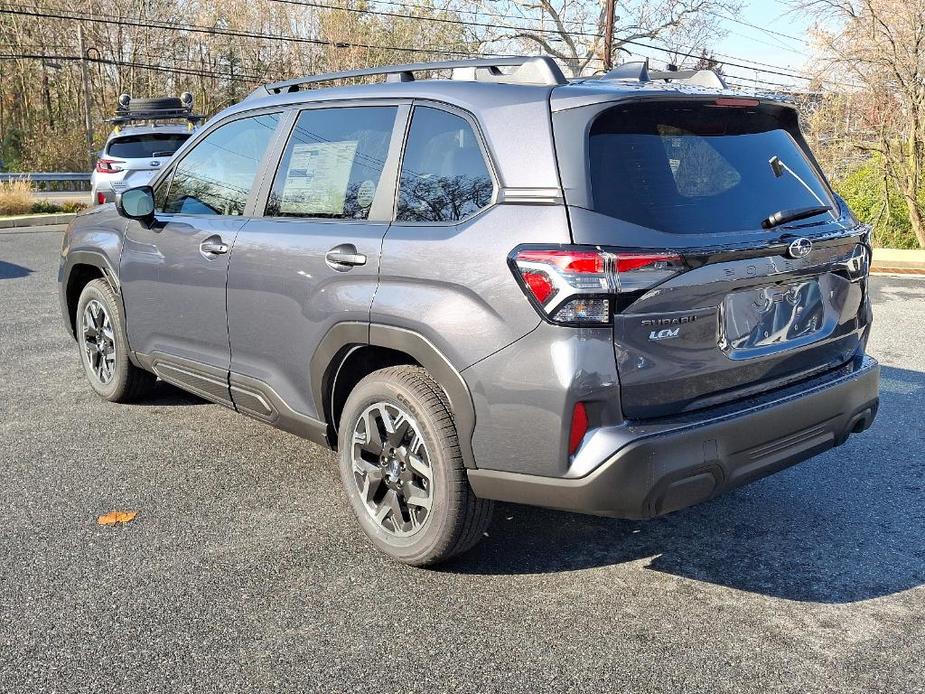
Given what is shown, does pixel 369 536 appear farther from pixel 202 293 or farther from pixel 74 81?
pixel 74 81

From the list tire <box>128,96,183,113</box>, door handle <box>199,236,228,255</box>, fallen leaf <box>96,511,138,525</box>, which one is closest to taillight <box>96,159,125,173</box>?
tire <box>128,96,183,113</box>

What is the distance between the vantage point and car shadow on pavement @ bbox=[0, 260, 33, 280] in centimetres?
1113

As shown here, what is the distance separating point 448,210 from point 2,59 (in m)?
40.7

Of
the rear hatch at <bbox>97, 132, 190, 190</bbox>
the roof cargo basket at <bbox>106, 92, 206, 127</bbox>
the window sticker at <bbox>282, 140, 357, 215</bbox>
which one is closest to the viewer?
the window sticker at <bbox>282, 140, 357, 215</bbox>

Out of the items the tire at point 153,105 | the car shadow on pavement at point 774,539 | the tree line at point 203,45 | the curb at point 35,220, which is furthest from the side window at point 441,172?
the tree line at point 203,45

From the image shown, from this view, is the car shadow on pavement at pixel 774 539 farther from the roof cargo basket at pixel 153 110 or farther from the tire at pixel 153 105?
the tire at pixel 153 105

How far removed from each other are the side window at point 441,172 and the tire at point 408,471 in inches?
24.4

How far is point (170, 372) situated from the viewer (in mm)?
4867

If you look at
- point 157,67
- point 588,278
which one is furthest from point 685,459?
point 157,67

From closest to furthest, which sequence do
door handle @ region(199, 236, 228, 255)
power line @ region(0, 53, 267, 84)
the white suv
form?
door handle @ region(199, 236, 228, 255)
the white suv
power line @ region(0, 53, 267, 84)

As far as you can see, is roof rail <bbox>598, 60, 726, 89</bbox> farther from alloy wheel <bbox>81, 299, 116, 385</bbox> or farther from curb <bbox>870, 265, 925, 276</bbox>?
curb <bbox>870, 265, 925, 276</bbox>

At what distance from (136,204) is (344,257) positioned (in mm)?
1705

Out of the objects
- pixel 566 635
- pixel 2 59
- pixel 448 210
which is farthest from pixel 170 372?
pixel 2 59

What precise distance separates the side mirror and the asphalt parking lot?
127 cm
